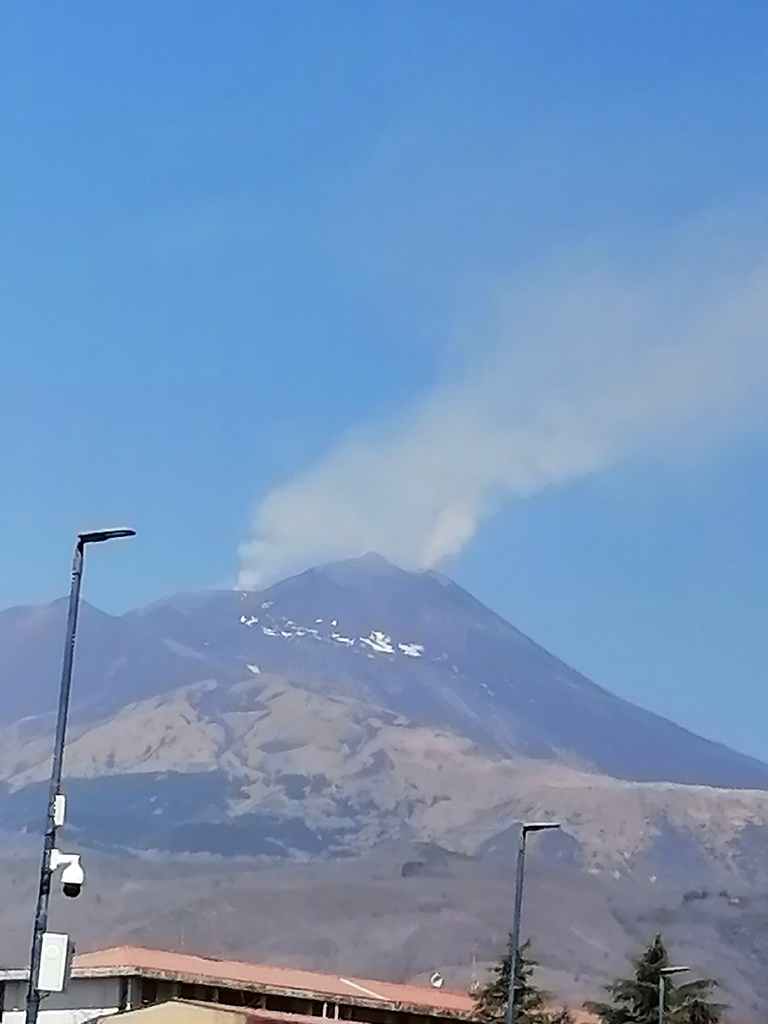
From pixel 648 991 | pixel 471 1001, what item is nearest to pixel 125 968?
pixel 471 1001

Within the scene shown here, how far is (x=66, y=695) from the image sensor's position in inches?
942

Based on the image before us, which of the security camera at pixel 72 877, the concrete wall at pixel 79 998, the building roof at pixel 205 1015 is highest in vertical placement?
the security camera at pixel 72 877

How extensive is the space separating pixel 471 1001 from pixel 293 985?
13.7 metres

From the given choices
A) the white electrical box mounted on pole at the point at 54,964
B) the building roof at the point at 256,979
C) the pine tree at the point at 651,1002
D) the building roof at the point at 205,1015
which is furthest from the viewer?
the pine tree at the point at 651,1002

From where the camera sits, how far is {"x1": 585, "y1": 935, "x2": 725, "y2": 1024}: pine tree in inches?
2793

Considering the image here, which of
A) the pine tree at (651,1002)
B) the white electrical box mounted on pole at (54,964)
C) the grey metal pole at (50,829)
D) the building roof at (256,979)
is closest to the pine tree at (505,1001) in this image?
the building roof at (256,979)

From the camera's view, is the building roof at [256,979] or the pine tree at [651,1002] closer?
the building roof at [256,979]

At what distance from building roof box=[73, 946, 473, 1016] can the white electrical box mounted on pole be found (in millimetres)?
30348

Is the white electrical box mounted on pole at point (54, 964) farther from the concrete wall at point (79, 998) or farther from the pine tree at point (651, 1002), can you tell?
the pine tree at point (651, 1002)

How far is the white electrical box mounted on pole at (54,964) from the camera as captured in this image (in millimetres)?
20328

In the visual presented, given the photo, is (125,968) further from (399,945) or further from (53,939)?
(399,945)

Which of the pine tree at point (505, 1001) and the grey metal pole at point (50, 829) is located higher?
the grey metal pole at point (50, 829)

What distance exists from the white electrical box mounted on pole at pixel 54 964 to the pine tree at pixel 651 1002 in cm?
5296

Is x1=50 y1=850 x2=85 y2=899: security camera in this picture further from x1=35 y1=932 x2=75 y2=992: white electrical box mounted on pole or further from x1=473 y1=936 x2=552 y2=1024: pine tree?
x1=473 y1=936 x2=552 y2=1024: pine tree
